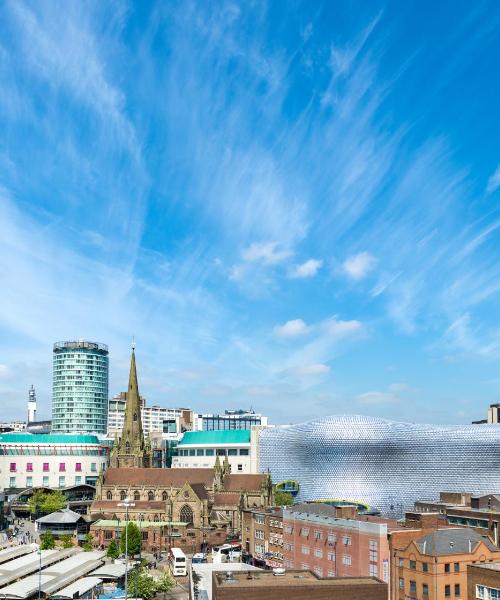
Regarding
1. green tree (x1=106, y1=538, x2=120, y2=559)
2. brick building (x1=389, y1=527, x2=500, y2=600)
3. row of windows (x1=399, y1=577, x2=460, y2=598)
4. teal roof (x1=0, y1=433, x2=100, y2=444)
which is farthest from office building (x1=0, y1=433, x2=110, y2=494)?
row of windows (x1=399, y1=577, x2=460, y2=598)

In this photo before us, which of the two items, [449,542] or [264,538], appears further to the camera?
[264,538]

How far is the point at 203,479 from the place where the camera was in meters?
150

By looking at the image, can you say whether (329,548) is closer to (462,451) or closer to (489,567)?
(489,567)

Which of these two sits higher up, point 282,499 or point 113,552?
point 282,499

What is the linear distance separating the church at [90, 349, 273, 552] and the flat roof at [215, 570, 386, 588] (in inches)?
2664

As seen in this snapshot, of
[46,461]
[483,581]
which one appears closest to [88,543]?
[46,461]

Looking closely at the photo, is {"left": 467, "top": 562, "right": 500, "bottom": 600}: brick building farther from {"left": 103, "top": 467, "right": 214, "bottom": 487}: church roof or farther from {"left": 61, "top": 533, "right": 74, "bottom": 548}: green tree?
{"left": 103, "top": 467, "right": 214, "bottom": 487}: church roof

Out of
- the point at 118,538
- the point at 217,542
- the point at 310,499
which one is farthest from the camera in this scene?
Result: the point at 310,499

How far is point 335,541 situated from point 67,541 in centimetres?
5588

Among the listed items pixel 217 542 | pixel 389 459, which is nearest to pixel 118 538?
pixel 217 542

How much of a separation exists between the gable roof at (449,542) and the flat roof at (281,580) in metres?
14.0

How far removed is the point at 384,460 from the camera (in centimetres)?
17250

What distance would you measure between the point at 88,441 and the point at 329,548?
390 feet

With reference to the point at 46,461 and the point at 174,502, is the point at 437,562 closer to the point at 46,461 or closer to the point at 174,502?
the point at 174,502
